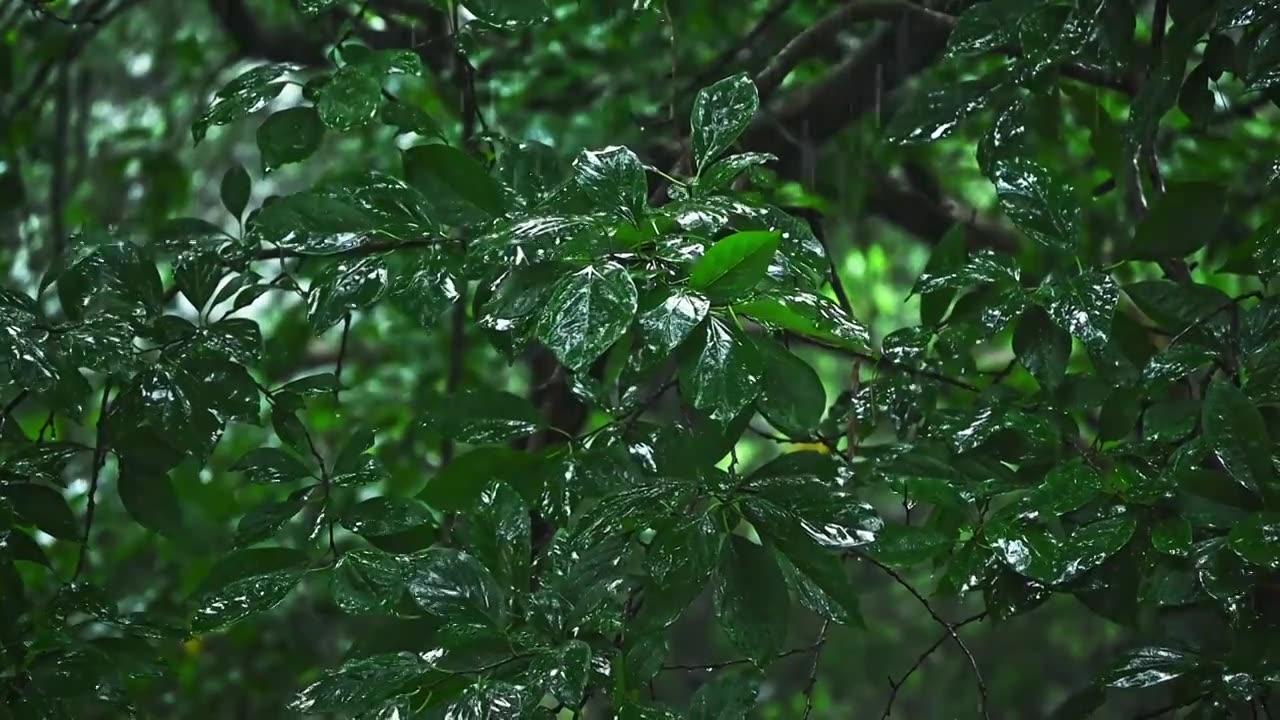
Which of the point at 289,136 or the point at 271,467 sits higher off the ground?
the point at 289,136

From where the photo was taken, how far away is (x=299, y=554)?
3.31 feet

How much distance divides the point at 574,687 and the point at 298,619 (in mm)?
1994

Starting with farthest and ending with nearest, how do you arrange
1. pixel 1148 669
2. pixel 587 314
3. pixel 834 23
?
pixel 834 23 → pixel 1148 669 → pixel 587 314

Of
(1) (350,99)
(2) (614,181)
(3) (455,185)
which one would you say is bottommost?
(2) (614,181)

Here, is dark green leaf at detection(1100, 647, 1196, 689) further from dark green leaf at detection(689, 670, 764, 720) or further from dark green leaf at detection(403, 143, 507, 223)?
dark green leaf at detection(403, 143, 507, 223)

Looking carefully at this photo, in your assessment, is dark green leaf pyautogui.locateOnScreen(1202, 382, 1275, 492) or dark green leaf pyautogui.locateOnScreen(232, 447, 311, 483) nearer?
dark green leaf pyautogui.locateOnScreen(1202, 382, 1275, 492)

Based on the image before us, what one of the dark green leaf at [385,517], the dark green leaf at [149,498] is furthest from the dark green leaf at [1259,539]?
the dark green leaf at [149,498]

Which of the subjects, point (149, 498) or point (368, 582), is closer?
point (368, 582)

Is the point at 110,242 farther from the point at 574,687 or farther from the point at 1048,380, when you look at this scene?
the point at 1048,380

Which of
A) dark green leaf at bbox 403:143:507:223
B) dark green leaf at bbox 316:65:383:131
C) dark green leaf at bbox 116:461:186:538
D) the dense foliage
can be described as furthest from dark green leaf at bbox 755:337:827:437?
dark green leaf at bbox 116:461:186:538

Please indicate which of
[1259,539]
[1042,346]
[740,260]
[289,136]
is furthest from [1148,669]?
[289,136]

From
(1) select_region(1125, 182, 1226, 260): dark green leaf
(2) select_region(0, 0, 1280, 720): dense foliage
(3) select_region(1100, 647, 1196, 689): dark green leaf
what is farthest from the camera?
(1) select_region(1125, 182, 1226, 260): dark green leaf

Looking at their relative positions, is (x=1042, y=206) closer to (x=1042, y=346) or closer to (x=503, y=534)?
(x=1042, y=346)

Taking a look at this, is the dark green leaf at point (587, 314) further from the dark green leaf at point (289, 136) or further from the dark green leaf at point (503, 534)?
the dark green leaf at point (289, 136)
